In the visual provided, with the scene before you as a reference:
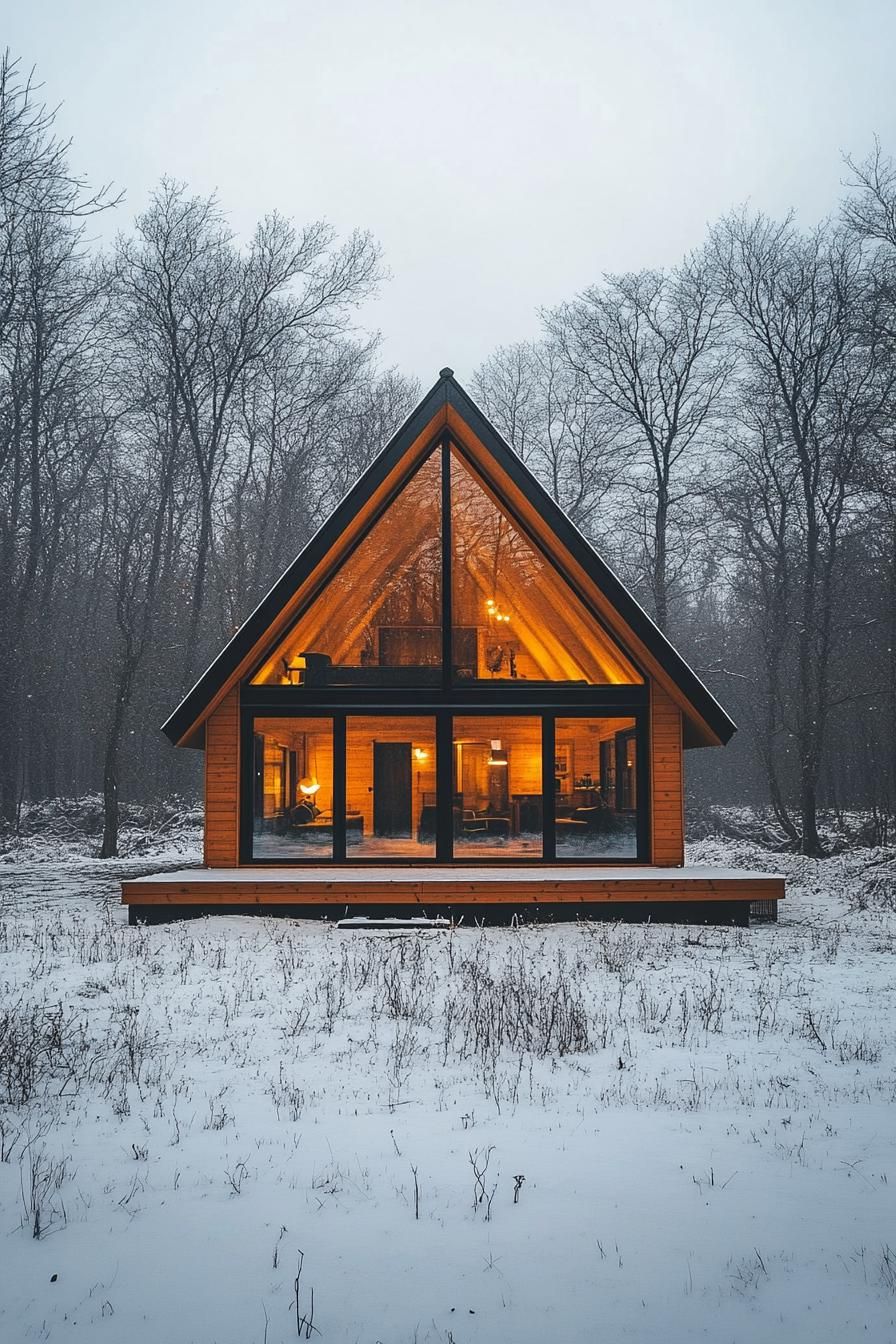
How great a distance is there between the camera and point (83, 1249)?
140 inches

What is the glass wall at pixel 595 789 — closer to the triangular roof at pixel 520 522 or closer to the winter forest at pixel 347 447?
the triangular roof at pixel 520 522

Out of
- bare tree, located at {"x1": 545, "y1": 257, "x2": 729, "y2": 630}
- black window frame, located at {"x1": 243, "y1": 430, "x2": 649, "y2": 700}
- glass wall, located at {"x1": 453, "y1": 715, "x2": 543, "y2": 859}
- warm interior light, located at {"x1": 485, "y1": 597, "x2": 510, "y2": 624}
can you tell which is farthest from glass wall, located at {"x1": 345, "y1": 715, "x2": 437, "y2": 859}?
bare tree, located at {"x1": 545, "y1": 257, "x2": 729, "y2": 630}

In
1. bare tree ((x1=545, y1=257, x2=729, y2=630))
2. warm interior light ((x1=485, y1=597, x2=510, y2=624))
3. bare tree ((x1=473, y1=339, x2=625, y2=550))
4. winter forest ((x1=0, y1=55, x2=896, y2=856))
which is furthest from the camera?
bare tree ((x1=473, y1=339, x2=625, y2=550))

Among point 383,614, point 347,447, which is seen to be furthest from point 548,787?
point 347,447

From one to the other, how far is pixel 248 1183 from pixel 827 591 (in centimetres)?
1783

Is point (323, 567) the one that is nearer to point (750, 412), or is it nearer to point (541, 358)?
point (750, 412)

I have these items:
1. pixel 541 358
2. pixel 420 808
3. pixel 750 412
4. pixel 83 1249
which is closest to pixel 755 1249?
pixel 83 1249

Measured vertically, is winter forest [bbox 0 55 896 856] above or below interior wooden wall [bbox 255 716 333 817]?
above

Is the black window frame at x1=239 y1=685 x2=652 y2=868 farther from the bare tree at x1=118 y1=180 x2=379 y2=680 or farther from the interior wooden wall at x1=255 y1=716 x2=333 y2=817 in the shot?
the bare tree at x1=118 y1=180 x2=379 y2=680

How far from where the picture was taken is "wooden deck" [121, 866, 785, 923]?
436 inches

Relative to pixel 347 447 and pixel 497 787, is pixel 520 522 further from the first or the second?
pixel 347 447

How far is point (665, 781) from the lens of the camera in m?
12.5

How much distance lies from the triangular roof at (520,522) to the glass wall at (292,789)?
0.91 meters

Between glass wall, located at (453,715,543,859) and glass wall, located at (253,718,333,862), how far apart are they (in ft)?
5.48
